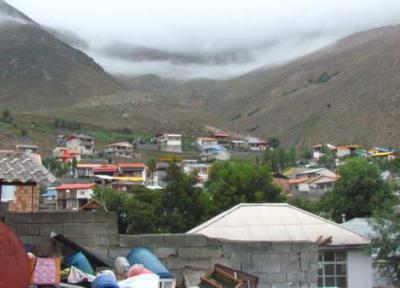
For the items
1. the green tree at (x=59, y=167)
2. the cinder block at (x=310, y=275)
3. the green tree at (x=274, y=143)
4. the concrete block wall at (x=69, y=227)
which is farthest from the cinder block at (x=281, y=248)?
the green tree at (x=274, y=143)

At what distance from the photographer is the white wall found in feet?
62.0

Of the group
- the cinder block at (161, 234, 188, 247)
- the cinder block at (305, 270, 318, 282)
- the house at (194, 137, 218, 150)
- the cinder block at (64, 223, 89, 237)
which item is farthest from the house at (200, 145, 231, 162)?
the cinder block at (64, 223, 89, 237)

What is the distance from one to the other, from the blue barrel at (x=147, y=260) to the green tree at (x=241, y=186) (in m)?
31.5

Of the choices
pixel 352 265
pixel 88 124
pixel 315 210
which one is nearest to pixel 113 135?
pixel 88 124

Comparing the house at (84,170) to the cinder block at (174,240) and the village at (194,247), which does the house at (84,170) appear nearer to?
the village at (194,247)

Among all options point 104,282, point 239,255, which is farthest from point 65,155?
point 104,282

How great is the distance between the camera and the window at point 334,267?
1834 centimetres

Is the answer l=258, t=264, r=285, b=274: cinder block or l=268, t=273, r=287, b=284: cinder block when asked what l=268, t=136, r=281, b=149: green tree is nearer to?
l=268, t=273, r=287, b=284: cinder block

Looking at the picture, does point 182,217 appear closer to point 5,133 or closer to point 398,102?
point 5,133

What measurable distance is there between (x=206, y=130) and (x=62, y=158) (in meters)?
69.1

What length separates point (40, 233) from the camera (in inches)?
387

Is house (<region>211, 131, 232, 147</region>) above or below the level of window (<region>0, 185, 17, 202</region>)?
above

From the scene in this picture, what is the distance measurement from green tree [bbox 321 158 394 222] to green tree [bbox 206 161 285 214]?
4366 mm

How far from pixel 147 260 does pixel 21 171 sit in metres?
2.20
